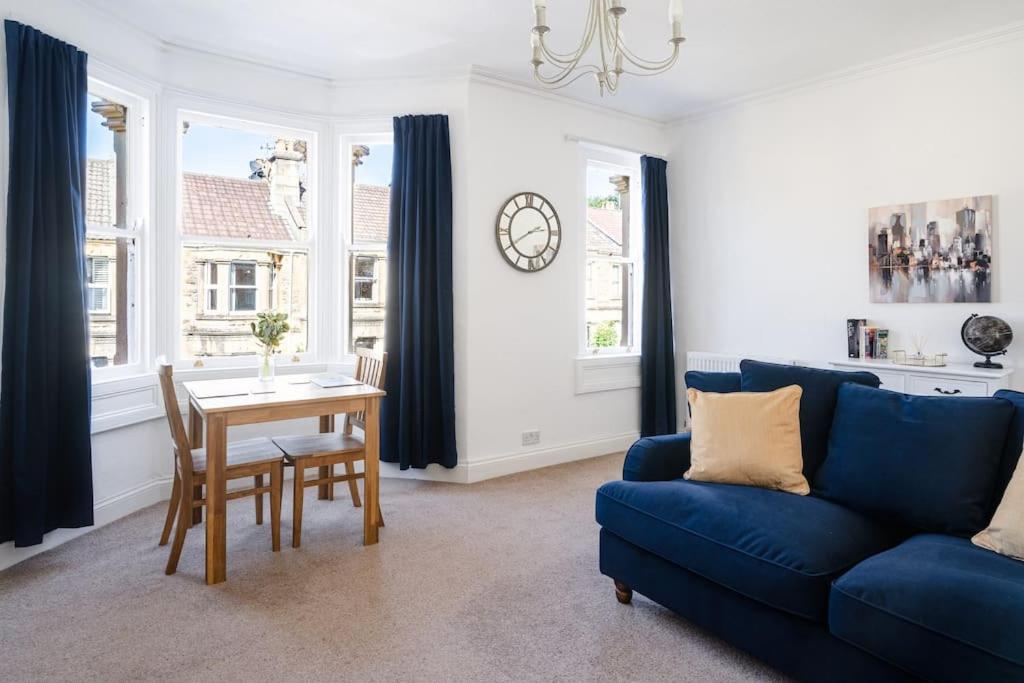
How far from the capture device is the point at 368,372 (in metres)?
3.61

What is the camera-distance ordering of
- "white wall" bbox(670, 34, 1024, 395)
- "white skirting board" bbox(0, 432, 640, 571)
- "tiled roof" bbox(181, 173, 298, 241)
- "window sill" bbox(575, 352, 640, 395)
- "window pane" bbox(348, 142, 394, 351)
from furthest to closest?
"window sill" bbox(575, 352, 640, 395), "window pane" bbox(348, 142, 394, 351), "tiled roof" bbox(181, 173, 298, 241), "white wall" bbox(670, 34, 1024, 395), "white skirting board" bbox(0, 432, 640, 571)

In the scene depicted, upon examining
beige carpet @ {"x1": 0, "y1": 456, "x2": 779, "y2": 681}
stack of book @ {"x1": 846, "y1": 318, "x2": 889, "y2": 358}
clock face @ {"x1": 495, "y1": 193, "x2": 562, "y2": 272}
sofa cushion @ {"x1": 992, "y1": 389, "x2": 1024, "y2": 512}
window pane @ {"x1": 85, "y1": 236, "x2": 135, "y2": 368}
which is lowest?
beige carpet @ {"x1": 0, "y1": 456, "x2": 779, "y2": 681}

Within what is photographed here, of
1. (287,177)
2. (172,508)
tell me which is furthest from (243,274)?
(172,508)

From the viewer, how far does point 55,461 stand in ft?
9.69

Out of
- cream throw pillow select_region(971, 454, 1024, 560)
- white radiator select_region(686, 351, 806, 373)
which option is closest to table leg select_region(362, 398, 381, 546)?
cream throw pillow select_region(971, 454, 1024, 560)

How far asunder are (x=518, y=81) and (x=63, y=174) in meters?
2.79

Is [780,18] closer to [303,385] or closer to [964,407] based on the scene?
[964,407]

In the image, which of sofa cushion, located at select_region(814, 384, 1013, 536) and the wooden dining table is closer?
sofa cushion, located at select_region(814, 384, 1013, 536)

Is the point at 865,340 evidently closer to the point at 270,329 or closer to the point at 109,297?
the point at 270,329

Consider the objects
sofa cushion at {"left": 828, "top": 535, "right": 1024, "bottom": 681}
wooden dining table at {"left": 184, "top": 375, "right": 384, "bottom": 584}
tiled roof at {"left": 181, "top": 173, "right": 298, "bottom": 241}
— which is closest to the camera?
sofa cushion at {"left": 828, "top": 535, "right": 1024, "bottom": 681}

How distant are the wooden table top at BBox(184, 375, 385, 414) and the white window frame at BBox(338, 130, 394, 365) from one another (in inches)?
38.2

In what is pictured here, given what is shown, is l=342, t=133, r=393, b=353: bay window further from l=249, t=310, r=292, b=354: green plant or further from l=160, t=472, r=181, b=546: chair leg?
l=160, t=472, r=181, b=546: chair leg

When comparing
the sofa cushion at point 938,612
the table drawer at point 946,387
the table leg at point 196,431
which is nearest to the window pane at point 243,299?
the table leg at point 196,431

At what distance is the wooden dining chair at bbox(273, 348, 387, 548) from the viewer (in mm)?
3025
